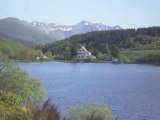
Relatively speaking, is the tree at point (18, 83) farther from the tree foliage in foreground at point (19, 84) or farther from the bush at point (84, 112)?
the bush at point (84, 112)

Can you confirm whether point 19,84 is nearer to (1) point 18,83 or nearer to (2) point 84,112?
(1) point 18,83

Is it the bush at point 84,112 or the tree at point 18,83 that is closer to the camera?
the bush at point 84,112

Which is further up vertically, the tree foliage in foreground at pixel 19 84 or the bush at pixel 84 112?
the tree foliage in foreground at pixel 19 84

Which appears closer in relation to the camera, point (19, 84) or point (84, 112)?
point (84, 112)

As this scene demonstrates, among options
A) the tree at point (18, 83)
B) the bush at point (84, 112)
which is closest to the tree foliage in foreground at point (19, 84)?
the tree at point (18, 83)

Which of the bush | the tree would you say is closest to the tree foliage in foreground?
the tree

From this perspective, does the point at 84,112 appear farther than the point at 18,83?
No

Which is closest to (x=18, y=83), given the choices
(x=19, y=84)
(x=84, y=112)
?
(x=19, y=84)

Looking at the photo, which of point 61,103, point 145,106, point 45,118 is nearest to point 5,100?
point 45,118

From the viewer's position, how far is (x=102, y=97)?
8188 cm

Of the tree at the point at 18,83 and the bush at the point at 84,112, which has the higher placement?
the tree at the point at 18,83

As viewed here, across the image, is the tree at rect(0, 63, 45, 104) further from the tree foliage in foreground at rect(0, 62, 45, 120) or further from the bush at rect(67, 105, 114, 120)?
the bush at rect(67, 105, 114, 120)

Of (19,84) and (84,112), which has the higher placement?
(19,84)

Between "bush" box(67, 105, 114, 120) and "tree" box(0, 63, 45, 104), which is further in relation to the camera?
"tree" box(0, 63, 45, 104)
